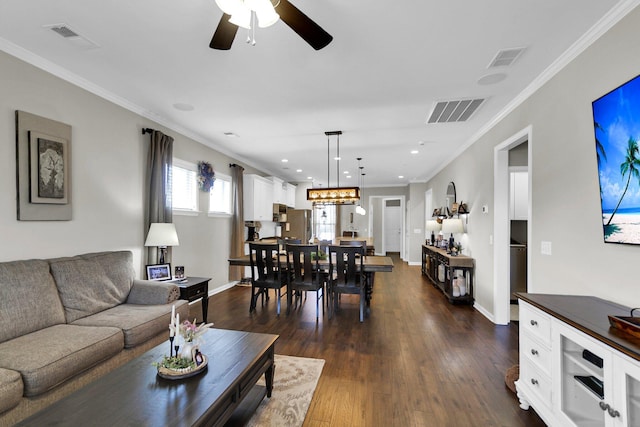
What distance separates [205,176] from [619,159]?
197 inches

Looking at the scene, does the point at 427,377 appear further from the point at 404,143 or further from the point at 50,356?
the point at 404,143

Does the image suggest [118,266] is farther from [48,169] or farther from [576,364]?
[576,364]

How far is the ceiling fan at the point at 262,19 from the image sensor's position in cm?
129

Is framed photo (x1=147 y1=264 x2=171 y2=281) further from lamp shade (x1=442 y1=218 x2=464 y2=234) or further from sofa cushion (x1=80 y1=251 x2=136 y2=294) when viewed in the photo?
lamp shade (x1=442 y1=218 x2=464 y2=234)

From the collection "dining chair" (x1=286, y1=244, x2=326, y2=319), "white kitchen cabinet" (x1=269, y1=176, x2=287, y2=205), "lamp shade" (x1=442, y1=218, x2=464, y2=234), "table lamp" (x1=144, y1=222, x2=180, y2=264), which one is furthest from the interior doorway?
"white kitchen cabinet" (x1=269, y1=176, x2=287, y2=205)

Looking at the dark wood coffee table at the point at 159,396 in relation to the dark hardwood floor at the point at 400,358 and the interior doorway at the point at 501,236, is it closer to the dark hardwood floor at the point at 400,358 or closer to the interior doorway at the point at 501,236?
the dark hardwood floor at the point at 400,358

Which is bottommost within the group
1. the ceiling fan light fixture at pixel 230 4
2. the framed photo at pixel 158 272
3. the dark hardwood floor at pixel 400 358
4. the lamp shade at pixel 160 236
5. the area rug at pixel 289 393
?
the dark hardwood floor at pixel 400 358

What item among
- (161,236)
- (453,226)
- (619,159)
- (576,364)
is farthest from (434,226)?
(161,236)

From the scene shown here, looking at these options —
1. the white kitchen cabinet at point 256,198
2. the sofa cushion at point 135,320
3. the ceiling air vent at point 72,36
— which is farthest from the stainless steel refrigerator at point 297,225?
the ceiling air vent at point 72,36

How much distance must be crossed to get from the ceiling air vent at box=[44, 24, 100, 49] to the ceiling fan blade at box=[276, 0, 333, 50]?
6.02ft

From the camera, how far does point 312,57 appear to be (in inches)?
95.4

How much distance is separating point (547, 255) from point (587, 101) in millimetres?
1341

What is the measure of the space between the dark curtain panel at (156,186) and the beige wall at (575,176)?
4.44 m

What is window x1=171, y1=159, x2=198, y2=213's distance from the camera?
14.5ft
